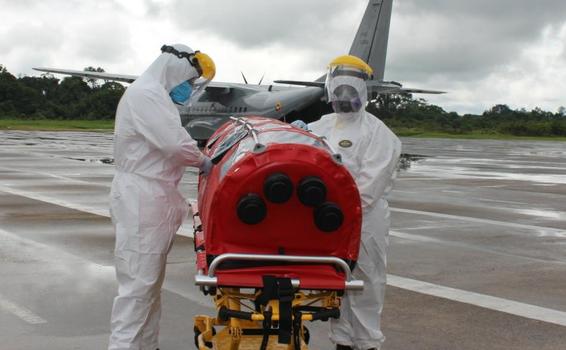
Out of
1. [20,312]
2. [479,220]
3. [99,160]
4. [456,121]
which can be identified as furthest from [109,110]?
[20,312]

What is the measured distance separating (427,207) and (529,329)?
8.33 m

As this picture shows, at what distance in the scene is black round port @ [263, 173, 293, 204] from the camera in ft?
14.0

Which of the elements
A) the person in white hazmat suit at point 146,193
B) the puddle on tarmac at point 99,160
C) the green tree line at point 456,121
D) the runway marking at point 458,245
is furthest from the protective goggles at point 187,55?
the green tree line at point 456,121

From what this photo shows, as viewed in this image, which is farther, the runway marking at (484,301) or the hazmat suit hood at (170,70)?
the runway marking at (484,301)

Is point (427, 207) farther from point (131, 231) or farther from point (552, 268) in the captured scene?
Answer: point (131, 231)

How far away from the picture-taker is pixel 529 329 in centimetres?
629

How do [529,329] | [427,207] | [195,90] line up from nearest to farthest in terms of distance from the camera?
1. [195,90]
2. [529,329]
3. [427,207]

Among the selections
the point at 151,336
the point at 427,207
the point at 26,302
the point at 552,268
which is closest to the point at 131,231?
the point at 151,336

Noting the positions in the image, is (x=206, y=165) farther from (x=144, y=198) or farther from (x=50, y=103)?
(x=50, y=103)

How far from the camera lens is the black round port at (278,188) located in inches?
168

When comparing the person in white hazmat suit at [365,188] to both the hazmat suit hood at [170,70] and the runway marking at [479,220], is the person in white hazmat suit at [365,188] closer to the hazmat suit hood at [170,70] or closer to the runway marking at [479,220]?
the hazmat suit hood at [170,70]

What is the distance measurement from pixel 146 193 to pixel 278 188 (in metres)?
1.27

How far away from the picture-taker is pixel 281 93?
29.6m

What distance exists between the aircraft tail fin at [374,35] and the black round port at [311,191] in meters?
30.4
